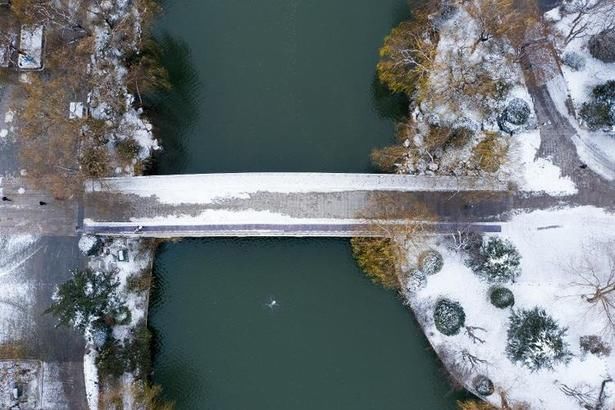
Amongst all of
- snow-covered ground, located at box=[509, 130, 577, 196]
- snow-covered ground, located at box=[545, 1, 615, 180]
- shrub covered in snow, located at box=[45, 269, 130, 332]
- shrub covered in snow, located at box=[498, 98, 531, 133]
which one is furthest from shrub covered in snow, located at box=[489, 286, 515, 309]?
shrub covered in snow, located at box=[45, 269, 130, 332]

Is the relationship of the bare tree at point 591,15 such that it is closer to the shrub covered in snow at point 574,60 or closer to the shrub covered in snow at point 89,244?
the shrub covered in snow at point 574,60

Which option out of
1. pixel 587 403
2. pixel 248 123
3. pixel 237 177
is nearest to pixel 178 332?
pixel 237 177

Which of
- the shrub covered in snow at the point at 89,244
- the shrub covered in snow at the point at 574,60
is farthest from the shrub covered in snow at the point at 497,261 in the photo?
the shrub covered in snow at the point at 89,244

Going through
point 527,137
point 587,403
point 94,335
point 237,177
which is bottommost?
point 587,403

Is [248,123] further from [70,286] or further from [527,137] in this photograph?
[527,137]

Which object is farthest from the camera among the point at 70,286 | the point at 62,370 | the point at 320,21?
the point at 320,21

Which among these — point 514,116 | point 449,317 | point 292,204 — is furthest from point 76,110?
point 514,116

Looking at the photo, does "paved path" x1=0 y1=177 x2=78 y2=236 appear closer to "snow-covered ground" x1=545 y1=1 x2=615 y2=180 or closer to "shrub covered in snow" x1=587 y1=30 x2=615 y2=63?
"snow-covered ground" x1=545 y1=1 x2=615 y2=180

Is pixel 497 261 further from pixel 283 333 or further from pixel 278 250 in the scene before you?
pixel 283 333
